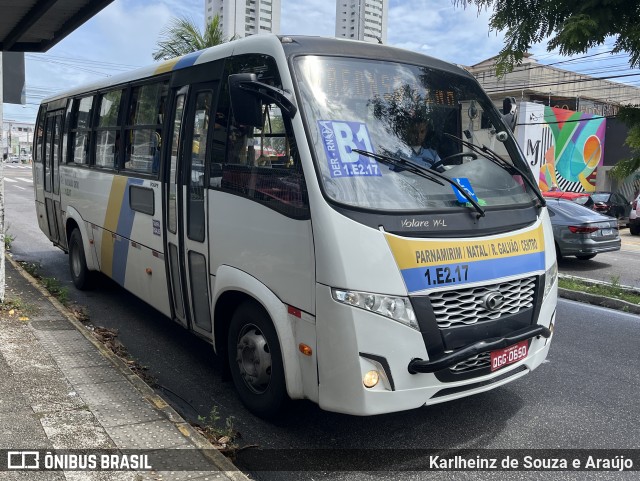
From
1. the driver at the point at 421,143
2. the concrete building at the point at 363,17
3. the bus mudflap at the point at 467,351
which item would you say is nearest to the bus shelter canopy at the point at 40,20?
the driver at the point at 421,143

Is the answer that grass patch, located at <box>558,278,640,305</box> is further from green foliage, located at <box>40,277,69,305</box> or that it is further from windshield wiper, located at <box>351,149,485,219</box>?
green foliage, located at <box>40,277,69,305</box>

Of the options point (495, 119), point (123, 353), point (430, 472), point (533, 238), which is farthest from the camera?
point (123, 353)

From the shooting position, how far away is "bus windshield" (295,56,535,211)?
151 inches

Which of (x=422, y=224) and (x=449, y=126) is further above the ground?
(x=449, y=126)

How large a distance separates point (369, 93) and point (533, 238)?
5.16 feet

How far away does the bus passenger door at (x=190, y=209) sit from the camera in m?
4.99

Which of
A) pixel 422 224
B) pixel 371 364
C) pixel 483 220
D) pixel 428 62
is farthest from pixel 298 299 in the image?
pixel 428 62

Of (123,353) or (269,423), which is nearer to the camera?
(269,423)

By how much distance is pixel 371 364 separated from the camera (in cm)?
355

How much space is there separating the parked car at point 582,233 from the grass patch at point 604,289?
2759 mm

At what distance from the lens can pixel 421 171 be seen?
4.02m

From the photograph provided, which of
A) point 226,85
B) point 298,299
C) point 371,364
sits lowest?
point 371,364

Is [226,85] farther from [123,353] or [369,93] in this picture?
[123,353]

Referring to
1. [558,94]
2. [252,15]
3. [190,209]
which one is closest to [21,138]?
[252,15]
